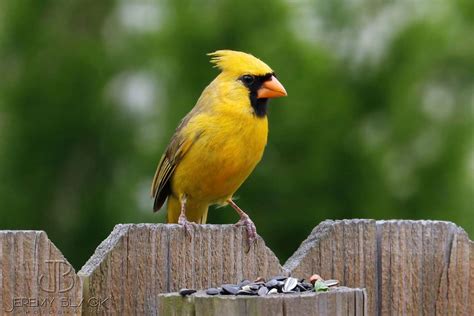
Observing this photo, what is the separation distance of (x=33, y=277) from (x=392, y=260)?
43.4 inches

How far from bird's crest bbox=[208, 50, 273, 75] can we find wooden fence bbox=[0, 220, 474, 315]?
139 centimetres

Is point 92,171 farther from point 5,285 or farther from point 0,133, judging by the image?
point 5,285

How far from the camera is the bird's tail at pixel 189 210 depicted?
458 cm

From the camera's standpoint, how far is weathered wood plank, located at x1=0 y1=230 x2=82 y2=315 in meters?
2.63

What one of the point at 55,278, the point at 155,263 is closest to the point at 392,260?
the point at 155,263

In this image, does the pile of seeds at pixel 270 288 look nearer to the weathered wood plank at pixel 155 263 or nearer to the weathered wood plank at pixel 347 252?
the weathered wood plank at pixel 155 263

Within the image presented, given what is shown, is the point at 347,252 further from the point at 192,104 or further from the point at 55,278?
the point at 192,104

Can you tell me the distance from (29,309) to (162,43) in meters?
2.60

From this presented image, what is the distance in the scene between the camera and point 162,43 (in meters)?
5.09

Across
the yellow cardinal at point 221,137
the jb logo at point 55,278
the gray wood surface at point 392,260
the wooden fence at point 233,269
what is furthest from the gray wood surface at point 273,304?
the yellow cardinal at point 221,137

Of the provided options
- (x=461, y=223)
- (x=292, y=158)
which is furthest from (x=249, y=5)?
(x=461, y=223)

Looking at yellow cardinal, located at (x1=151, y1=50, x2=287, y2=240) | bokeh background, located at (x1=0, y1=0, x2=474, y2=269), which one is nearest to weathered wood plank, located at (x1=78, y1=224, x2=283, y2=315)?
yellow cardinal, located at (x1=151, y1=50, x2=287, y2=240)

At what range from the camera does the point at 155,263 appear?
2.88 meters

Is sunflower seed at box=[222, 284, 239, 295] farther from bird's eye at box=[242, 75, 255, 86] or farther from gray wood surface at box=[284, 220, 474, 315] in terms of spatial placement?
bird's eye at box=[242, 75, 255, 86]
